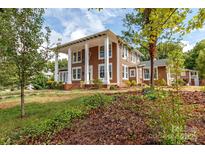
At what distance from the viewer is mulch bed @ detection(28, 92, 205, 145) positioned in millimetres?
3049

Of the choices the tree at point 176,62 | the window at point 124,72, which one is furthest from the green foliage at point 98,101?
the window at point 124,72

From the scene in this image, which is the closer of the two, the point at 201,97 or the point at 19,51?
the point at 19,51

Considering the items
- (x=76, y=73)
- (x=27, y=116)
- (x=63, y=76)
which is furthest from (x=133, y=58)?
(x=27, y=116)

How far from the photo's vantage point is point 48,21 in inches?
207

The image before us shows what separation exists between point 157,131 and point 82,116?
5.03 feet

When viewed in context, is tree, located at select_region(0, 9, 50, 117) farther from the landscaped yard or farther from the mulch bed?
the mulch bed

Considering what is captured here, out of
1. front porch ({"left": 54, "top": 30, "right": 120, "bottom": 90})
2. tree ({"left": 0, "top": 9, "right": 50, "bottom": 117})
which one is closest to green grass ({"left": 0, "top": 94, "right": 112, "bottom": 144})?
tree ({"left": 0, "top": 9, "right": 50, "bottom": 117})

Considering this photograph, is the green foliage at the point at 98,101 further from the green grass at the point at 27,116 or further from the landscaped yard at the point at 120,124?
the green grass at the point at 27,116

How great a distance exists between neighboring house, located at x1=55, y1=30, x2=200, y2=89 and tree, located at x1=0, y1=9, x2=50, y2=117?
751cm

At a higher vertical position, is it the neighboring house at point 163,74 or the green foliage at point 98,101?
the neighboring house at point 163,74

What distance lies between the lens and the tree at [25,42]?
185 inches

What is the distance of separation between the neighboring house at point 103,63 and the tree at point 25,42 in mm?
7507
